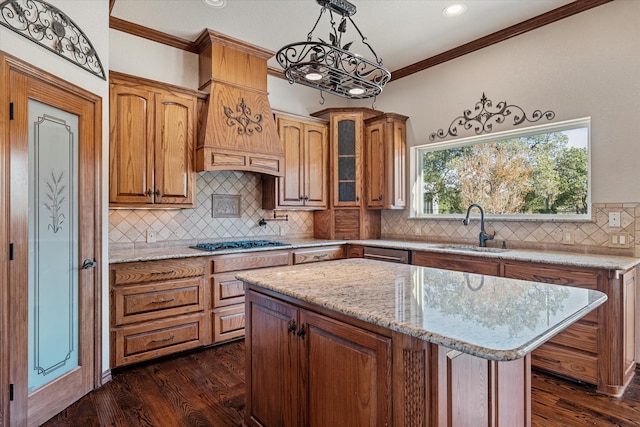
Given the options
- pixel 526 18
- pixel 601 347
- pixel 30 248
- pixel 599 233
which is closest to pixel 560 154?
pixel 599 233

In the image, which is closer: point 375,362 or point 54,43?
point 375,362

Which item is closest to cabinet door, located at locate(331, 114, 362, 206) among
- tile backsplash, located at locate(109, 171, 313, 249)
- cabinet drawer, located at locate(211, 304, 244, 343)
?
tile backsplash, located at locate(109, 171, 313, 249)

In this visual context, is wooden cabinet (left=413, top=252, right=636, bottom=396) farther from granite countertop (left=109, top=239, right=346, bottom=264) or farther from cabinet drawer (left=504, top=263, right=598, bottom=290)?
granite countertop (left=109, top=239, right=346, bottom=264)

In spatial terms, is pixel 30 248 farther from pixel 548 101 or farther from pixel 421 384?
pixel 548 101

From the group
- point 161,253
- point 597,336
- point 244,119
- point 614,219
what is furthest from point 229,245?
point 614,219

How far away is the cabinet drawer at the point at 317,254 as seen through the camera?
3.81 m

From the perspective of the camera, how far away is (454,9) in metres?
3.06

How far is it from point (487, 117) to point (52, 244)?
3903mm

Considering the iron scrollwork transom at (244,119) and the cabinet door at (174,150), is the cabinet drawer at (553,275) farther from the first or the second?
the cabinet door at (174,150)

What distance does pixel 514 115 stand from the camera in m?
3.43

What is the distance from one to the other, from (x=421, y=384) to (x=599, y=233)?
2.73m

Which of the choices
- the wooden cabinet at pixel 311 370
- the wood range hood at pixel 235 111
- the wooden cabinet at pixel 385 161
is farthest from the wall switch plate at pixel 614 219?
the wood range hood at pixel 235 111

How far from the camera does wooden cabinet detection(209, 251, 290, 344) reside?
3201 millimetres

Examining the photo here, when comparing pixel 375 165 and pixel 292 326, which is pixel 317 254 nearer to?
pixel 375 165
